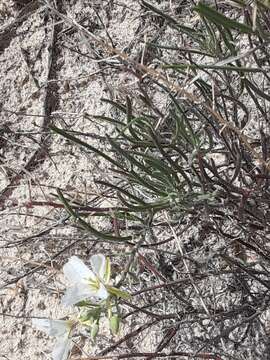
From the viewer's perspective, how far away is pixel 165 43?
2.18m

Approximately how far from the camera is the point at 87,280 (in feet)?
3.93

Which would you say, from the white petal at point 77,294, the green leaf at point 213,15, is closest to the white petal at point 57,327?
the white petal at point 77,294

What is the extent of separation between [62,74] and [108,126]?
35cm

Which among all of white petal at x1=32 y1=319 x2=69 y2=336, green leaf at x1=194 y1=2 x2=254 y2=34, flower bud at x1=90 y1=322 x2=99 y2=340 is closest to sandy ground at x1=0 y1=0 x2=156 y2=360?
white petal at x1=32 y1=319 x2=69 y2=336

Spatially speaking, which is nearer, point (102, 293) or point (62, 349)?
point (102, 293)

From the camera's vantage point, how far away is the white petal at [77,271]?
121 centimetres

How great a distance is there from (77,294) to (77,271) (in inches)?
2.7

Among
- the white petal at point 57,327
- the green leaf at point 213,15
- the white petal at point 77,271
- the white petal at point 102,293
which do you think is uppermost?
the green leaf at point 213,15

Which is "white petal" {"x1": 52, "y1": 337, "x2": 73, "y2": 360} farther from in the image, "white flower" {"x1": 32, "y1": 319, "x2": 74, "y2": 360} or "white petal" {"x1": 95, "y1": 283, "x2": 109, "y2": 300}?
"white petal" {"x1": 95, "y1": 283, "x2": 109, "y2": 300}

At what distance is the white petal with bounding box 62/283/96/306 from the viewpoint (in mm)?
1164

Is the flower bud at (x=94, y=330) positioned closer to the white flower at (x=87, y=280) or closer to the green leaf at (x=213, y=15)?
the white flower at (x=87, y=280)

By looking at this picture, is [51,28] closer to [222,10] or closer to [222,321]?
[222,10]

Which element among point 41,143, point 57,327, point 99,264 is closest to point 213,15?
point 99,264

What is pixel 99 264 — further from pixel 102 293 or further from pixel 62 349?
pixel 62 349
